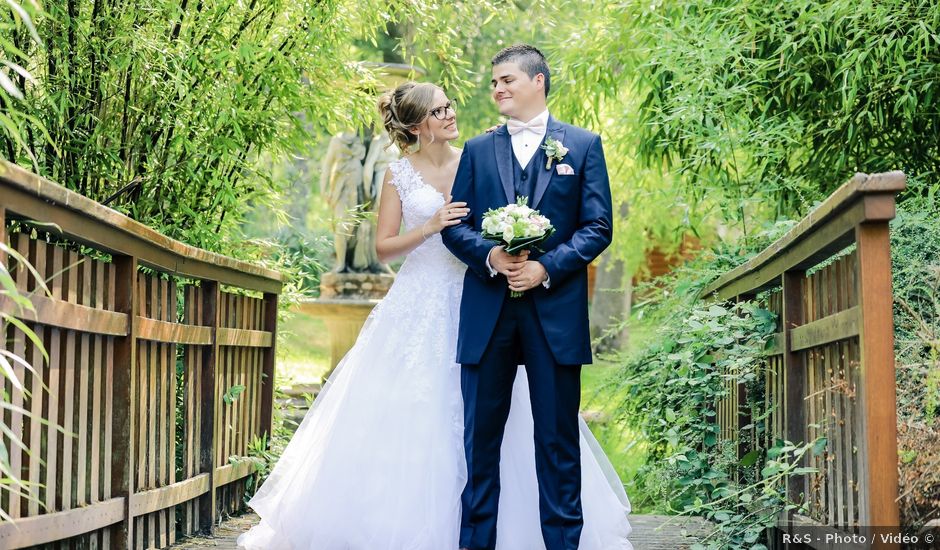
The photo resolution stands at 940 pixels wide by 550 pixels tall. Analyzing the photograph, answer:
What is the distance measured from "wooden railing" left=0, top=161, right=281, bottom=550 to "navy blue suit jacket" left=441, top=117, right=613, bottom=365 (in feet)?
3.48

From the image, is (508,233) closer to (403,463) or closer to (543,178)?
(543,178)

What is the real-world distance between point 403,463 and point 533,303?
0.76m

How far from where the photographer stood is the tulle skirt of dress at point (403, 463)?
12.4ft

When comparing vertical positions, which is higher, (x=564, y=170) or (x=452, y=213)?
(x=564, y=170)

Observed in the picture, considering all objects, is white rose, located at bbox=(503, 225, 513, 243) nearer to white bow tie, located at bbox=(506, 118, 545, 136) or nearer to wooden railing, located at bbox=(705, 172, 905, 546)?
white bow tie, located at bbox=(506, 118, 545, 136)

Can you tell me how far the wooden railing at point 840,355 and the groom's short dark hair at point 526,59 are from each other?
0.96 m

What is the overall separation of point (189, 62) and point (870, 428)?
3.08 metres

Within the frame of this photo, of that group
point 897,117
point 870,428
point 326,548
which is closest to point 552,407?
point 326,548

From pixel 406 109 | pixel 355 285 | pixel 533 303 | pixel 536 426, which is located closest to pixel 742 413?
pixel 536 426

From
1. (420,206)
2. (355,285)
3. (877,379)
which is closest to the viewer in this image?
(877,379)

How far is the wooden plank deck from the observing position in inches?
170

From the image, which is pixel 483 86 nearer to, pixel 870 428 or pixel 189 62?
pixel 189 62

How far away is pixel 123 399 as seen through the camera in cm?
364

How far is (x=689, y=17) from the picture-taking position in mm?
5625
